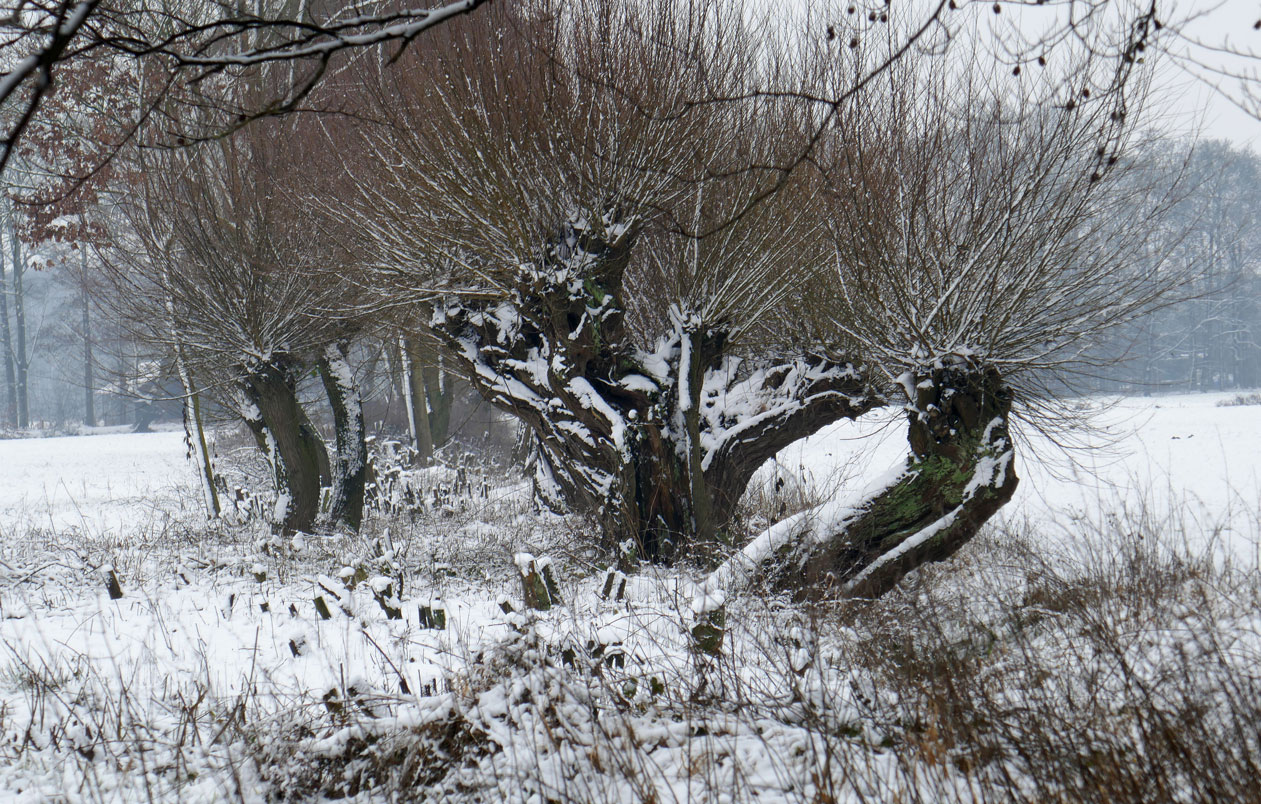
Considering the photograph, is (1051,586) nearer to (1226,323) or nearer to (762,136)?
(762,136)

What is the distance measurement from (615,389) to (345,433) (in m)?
4.68

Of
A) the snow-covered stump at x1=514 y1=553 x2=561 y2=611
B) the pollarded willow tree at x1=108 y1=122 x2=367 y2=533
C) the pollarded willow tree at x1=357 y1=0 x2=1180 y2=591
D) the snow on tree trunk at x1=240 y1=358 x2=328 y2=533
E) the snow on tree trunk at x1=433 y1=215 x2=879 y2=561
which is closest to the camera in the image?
the snow-covered stump at x1=514 y1=553 x2=561 y2=611

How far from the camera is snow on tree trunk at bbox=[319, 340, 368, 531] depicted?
33.4ft

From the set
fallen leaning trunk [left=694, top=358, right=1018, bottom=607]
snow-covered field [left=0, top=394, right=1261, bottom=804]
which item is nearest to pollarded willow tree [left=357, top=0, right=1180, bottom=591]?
fallen leaning trunk [left=694, top=358, right=1018, bottom=607]

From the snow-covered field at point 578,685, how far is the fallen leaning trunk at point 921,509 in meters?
0.44

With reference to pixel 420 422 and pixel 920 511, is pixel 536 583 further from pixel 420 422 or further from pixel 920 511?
pixel 420 422

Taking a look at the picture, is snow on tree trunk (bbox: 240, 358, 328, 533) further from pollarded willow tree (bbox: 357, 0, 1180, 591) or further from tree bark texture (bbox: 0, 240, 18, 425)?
tree bark texture (bbox: 0, 240, 18, 425)

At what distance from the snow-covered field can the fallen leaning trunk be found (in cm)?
44

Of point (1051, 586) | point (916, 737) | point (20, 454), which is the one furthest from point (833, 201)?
point (20, 454)

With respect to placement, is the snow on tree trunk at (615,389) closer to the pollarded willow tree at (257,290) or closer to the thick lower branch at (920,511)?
the thick lower branch at (920,511)

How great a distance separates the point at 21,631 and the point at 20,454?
19.1m

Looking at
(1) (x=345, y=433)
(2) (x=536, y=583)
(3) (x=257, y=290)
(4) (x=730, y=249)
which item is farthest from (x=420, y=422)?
(2) (x=536, y=583)

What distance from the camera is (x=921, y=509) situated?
19.1ft

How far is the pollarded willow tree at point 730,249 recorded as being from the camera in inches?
230
